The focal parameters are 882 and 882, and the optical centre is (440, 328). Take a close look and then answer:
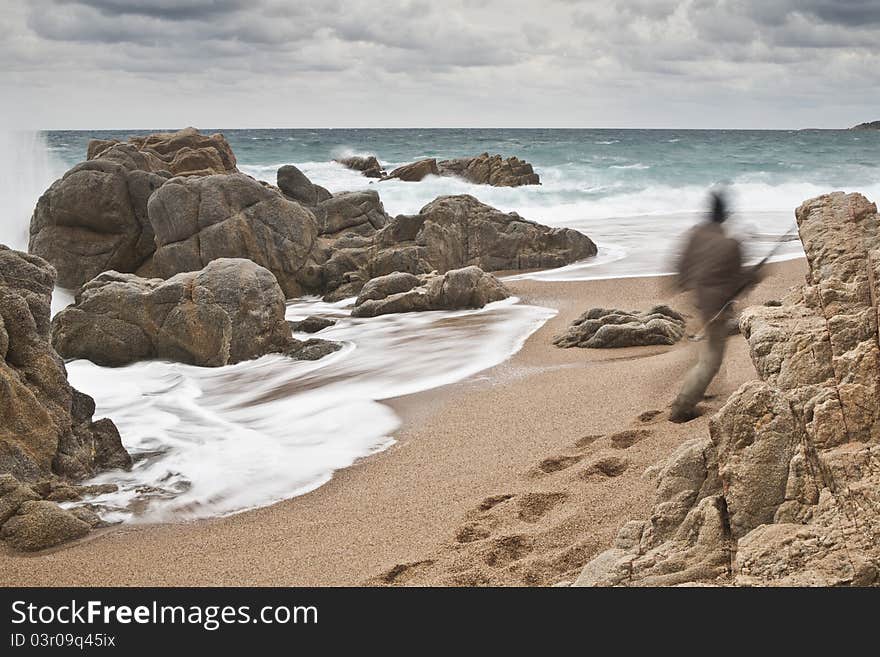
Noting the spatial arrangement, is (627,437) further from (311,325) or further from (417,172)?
(417,172)

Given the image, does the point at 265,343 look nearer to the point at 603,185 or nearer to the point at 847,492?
the point at 847,492

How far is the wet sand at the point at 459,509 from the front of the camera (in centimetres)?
450

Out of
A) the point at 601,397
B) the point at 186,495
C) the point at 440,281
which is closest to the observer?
the point at 186,495

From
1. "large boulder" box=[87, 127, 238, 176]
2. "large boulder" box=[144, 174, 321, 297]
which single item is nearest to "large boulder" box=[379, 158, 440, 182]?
"large boulder" box=[87, 127, 238, 176]

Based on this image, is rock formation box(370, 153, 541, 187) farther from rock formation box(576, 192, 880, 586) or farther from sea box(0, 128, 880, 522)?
rock formation box(576, 192, 880, 586)

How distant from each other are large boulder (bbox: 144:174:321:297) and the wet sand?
25.2 feet

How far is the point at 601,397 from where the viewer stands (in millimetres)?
7023

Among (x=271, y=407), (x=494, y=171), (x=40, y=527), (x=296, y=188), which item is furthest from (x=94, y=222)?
(x=494, y=171)

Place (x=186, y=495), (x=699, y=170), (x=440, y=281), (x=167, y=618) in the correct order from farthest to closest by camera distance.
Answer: (x=699, y=170), (x=440, y=281), (x=186, y=495), (x=167, y=618)

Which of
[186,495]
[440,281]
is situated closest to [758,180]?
[440,281]

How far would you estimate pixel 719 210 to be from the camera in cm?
548

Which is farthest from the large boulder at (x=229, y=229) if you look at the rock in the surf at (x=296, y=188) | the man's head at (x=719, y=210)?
the man's head at (x=719, y=210)

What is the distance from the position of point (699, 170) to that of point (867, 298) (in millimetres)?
45163

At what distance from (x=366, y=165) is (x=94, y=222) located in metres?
32.1
